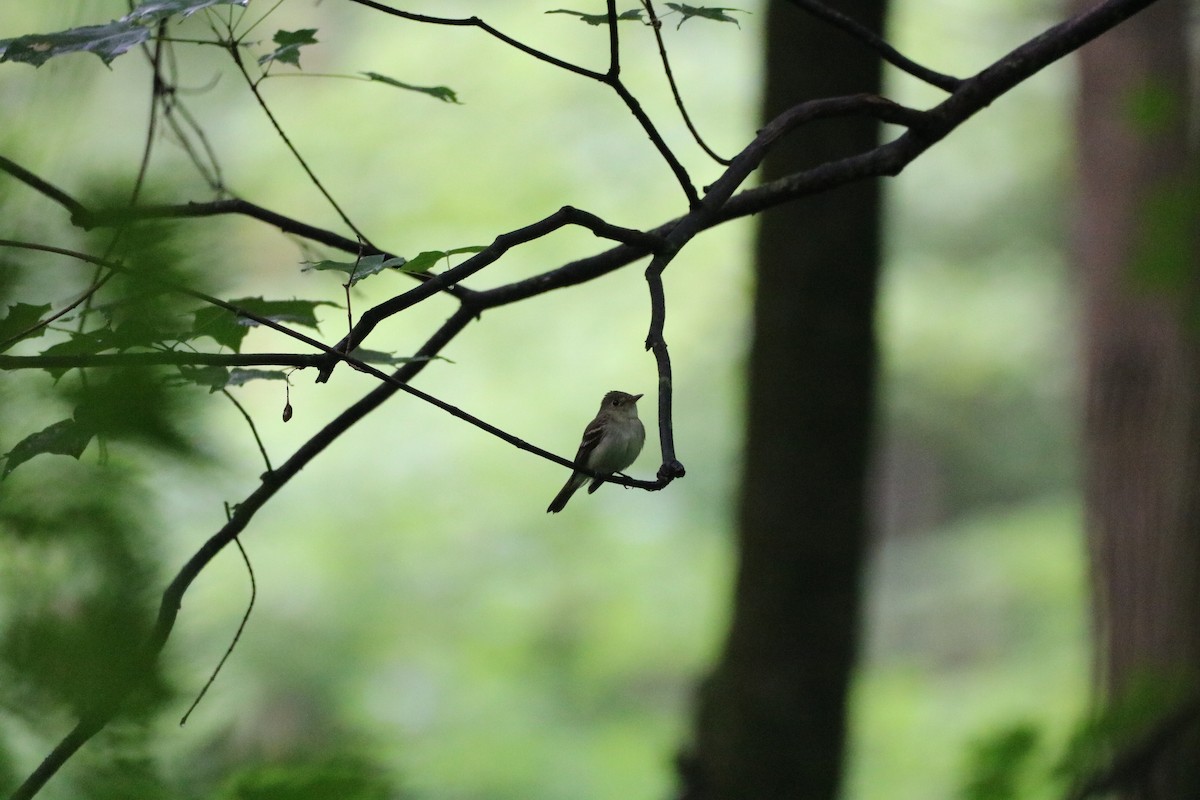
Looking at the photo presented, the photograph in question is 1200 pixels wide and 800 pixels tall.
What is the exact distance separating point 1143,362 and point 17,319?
16.8 ft

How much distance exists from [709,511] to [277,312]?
811 centimetres

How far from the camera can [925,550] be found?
12.2 m

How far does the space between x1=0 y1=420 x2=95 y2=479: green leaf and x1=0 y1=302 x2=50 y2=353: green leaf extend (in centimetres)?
12

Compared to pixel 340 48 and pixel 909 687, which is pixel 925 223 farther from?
pixel 340 48

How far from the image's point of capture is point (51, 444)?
0.62 m

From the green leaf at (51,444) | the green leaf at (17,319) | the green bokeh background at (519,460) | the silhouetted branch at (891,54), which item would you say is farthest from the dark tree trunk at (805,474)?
the green bokeh background at (519,460)

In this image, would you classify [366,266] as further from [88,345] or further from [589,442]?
[589,442]

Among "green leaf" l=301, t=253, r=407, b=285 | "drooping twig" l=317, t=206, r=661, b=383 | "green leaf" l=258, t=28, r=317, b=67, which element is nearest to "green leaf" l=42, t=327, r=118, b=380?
"drooping twig" l=317, t=206, r=661, b=383

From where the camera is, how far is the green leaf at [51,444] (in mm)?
584

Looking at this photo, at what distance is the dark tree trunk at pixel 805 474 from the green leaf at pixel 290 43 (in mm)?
2171

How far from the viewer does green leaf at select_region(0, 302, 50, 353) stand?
2.36ft

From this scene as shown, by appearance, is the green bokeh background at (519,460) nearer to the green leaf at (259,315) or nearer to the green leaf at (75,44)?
the green leaf at (259,315)

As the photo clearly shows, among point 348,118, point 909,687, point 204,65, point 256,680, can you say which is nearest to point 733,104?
point 348,118

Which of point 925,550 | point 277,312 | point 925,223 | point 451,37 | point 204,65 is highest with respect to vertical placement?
point 451,37
